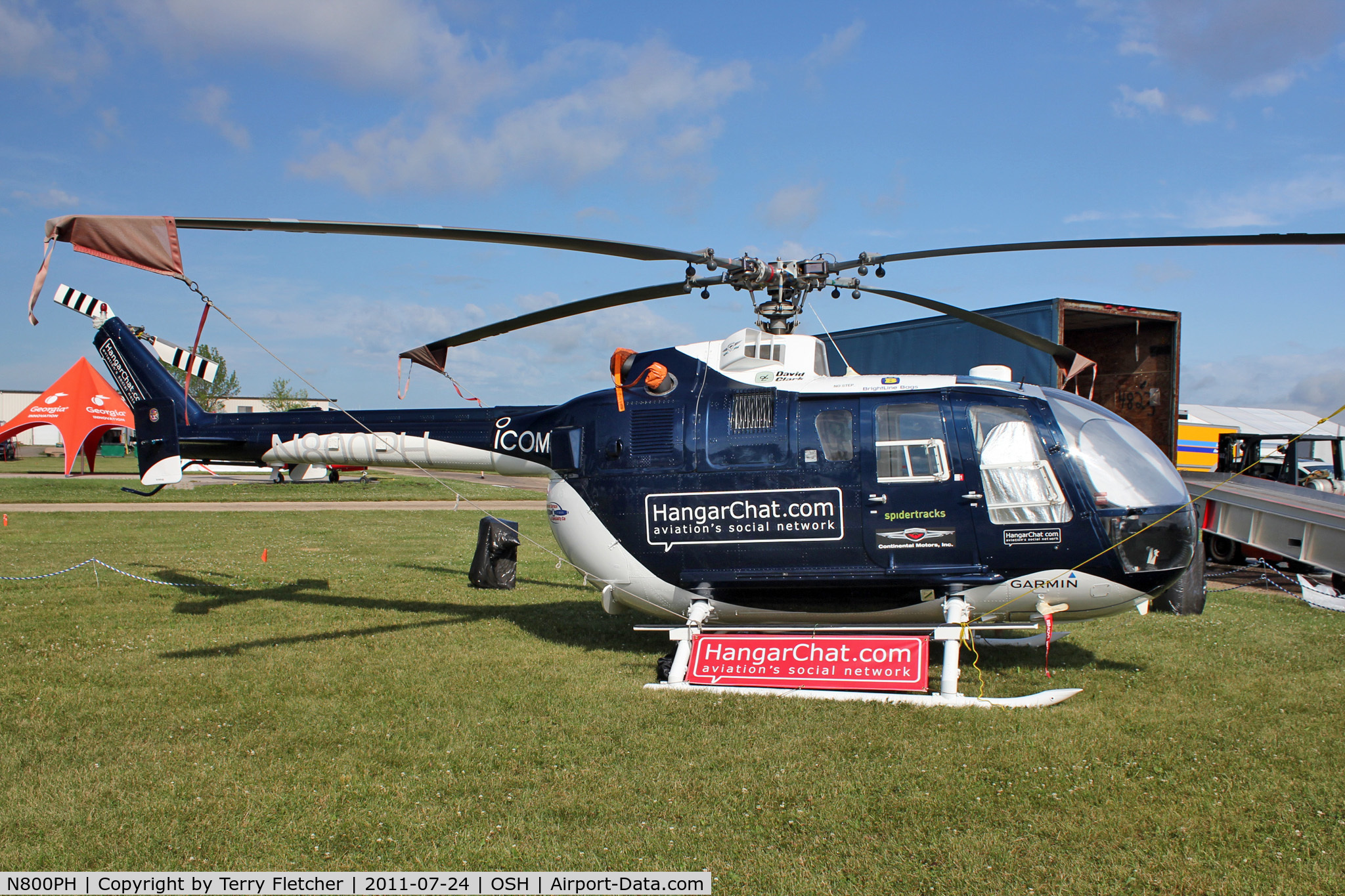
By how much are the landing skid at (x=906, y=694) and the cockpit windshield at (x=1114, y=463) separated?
1.44 meters

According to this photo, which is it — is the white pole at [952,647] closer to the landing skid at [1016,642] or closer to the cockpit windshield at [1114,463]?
the cockpit windshield at [1114,463]

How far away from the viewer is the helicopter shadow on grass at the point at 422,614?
9391mm

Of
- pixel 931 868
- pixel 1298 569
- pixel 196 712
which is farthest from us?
pixel 1298 569

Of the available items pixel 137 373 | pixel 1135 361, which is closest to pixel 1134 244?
pixel 1135 361

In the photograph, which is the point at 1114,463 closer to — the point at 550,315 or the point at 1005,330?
the point at 1005,330

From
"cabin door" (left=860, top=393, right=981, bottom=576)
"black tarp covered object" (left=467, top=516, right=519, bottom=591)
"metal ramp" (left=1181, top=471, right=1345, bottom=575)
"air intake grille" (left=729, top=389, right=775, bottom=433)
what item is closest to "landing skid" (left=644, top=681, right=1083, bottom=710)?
"cabin door" (left=860, top=393, right=981, bottom=576)

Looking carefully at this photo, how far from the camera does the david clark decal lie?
25.2ft

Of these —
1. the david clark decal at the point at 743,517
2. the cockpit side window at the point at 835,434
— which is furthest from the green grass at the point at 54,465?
the cockpit side window at the point at 835,434

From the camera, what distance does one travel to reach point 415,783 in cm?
549

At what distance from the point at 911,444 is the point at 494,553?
668 cm

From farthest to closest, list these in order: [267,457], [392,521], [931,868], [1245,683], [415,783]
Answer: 1. [392,521]
2. [267,457]
3. [1245,683]
4. [415,783]
5. [931,868]

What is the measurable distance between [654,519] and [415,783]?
135 inches

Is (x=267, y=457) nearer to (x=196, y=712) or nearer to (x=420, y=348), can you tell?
(x=420, y=348)

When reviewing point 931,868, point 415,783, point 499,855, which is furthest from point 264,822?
point 931,868
